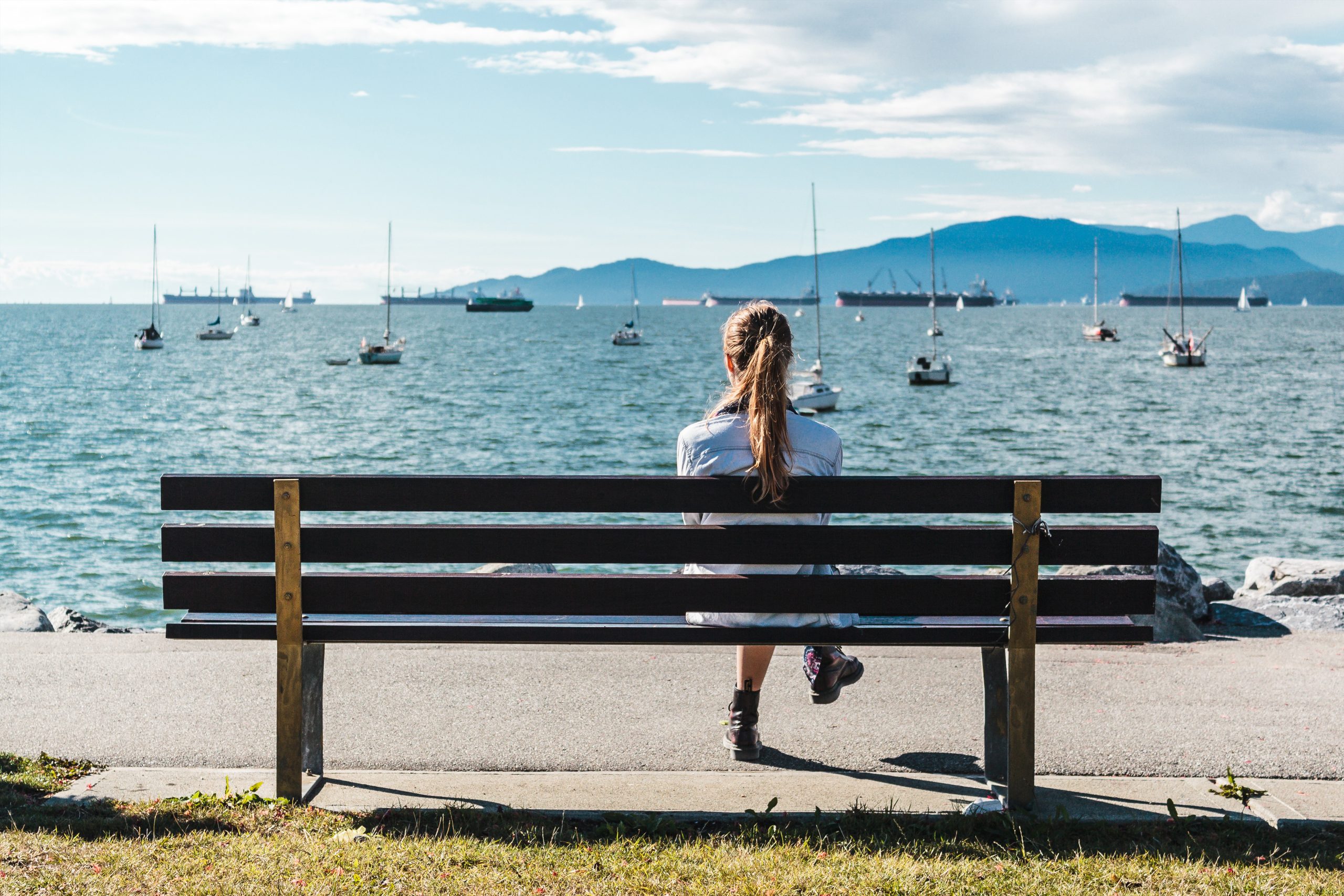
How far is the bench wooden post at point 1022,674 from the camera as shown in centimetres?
417

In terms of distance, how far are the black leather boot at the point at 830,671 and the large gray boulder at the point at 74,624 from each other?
6610 millimetres

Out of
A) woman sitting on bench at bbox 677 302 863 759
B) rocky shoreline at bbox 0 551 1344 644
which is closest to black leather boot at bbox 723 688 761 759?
woman sitting on bench at bbox 677 302 863 759

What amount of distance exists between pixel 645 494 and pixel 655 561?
0.80ft

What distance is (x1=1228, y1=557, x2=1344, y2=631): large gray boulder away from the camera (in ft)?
32.1

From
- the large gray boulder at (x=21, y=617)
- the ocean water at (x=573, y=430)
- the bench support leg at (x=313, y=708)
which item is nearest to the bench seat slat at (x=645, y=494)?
the ocean water at (x=573, y=430)

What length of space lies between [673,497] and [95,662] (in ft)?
13.1

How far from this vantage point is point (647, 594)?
419cm

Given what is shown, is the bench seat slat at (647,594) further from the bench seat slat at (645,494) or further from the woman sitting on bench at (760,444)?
the bench seat slat at (645,494)

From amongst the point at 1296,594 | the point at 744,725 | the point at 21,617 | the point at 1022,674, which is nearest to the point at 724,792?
the point at 744,725

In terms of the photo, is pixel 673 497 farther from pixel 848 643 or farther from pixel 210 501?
pixel 210 501

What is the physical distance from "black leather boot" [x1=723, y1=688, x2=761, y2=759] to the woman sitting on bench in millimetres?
499

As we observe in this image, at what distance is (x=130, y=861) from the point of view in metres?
3.64

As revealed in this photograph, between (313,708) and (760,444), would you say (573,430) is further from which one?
(760,444)

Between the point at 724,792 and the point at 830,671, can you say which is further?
the point at 830,671
